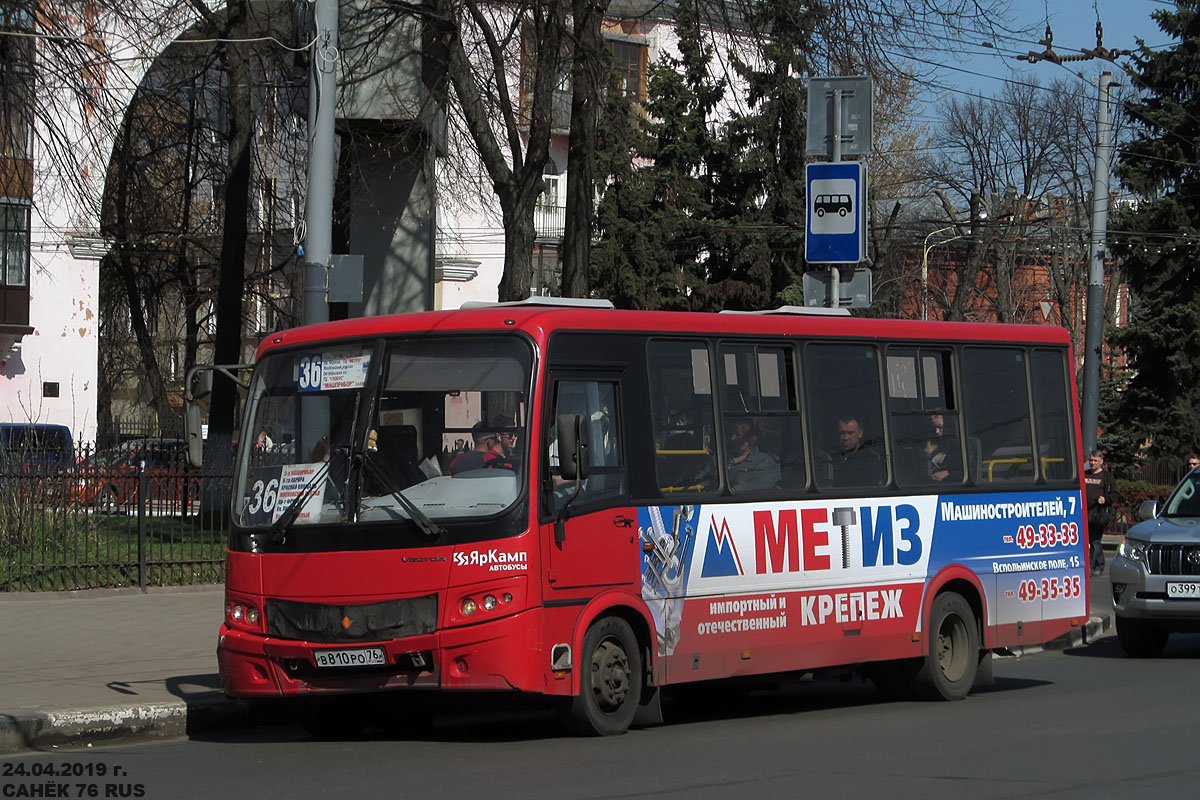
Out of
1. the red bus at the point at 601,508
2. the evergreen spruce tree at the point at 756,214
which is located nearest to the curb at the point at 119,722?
the red bus at the point at 601,508

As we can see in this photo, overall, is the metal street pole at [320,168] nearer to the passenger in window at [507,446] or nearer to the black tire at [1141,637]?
the passenger in window at [507,446]

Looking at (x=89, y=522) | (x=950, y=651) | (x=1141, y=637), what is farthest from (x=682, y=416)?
(x=89, y=522)

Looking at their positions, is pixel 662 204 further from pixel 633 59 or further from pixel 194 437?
pixel 194 437

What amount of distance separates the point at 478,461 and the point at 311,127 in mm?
5247

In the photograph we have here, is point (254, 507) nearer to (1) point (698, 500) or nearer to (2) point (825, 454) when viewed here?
(1) point (698, 500)

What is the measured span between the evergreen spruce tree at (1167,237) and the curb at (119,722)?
2875cm

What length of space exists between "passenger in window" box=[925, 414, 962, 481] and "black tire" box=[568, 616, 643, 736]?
11.2ft

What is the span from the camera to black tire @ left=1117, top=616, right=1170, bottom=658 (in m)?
16.0

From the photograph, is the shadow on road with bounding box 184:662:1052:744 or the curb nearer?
the curb

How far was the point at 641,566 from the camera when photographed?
1035 cm

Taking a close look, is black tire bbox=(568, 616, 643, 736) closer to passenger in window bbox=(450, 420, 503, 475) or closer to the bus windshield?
the bus windshield

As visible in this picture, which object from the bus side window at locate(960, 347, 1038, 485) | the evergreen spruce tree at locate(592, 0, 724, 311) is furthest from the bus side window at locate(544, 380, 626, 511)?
the evergreen spruce tree at locate(592, 0, 724, 311)

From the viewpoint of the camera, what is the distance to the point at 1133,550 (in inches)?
629

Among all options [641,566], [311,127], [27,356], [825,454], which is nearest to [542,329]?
[641,566]
